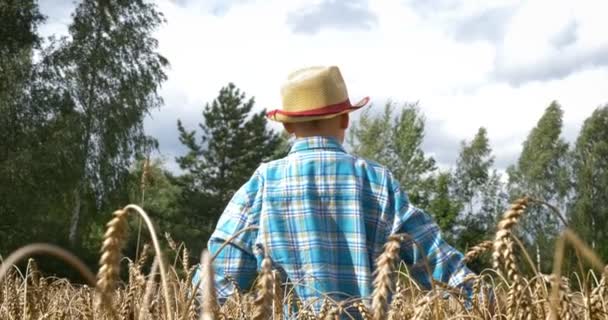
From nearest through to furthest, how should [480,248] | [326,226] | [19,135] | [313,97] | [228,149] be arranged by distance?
[480,248]
[326,226]
[313,97]
[19,135]
[228,149]

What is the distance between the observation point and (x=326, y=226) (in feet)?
10.0

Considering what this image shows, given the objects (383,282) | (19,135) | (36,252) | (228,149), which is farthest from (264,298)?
(228,149)

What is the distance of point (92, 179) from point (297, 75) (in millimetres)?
27898

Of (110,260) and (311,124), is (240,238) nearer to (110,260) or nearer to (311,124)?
(311,124)

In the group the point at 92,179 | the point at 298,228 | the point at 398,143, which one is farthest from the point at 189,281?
the point at 398,143

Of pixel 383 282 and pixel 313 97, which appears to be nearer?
pixel 383 282

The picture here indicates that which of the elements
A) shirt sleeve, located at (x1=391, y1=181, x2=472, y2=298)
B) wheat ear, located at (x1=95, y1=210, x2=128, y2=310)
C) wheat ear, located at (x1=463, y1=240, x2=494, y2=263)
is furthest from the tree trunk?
wheat ear, located at (x1=95, y1=210, x2=128, y2=310)

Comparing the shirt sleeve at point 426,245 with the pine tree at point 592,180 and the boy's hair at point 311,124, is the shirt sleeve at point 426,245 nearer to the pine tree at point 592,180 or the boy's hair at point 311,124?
the boy's hair at point 311,124

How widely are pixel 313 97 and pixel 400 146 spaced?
47248 millimetres

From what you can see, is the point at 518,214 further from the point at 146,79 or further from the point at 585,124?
the point at 585,124

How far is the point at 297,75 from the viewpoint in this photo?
3449mm

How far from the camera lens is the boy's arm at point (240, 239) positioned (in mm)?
3102

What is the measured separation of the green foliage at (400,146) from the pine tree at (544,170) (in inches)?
184

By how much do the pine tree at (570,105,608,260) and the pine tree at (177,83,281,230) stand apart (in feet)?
48.6
